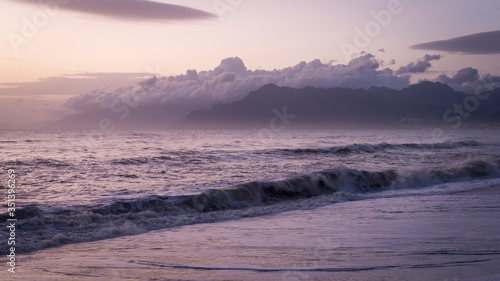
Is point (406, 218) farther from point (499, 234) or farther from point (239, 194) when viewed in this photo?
point (239, 194)

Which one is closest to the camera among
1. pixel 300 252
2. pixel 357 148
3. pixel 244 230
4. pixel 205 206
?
pixel 300 252

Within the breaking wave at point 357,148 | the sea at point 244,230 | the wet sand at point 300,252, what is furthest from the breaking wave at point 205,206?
the breaking wave at point 357,148

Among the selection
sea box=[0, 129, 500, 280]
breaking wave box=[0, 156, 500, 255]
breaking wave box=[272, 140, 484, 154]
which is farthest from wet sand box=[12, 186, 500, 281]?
breaking wave box=[272, 140, 484, 154]

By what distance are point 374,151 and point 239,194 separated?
3109cm

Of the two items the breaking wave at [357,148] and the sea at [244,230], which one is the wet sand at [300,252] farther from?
the breaking wave at [357,148]

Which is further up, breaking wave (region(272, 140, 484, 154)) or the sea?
breaking wave (region(272, 140, 484, 154))

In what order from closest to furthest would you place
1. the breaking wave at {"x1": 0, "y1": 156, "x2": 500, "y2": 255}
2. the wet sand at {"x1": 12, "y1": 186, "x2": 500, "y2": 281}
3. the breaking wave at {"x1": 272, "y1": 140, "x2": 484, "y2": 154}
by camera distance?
the wet sand at {"x1": 12, "y1": 186, "x2": 500, "y2": 281}, the breaking wave at {"x1": 0, "y1": 156, "x2": 500, "y2": 255}, the breaking wave at {"x1": 272, "y1": 140, "x2": 484, "y2": 154}

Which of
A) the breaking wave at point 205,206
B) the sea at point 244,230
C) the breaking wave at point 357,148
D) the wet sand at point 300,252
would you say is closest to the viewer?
the wet sand at point 300,252

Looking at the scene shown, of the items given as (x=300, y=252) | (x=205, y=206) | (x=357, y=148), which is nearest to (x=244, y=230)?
(x=300, y=252)

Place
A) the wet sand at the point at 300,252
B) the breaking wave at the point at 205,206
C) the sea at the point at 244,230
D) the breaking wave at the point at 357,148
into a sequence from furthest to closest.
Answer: the breaking wave at the point at 357,148
the breaking wave at the point at 205,206
the sea at the point at 244,230
the wet sand at the point at 300,252

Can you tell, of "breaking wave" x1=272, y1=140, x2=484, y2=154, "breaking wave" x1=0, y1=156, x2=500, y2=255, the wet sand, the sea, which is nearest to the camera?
the wet sand

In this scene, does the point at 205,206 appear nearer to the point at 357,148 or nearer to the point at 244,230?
the point at 244,230

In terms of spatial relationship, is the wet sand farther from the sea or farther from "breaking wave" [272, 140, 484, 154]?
"breaking wave" [272, 140, 484, 154]

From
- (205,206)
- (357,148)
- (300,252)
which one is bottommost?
(205,206)
